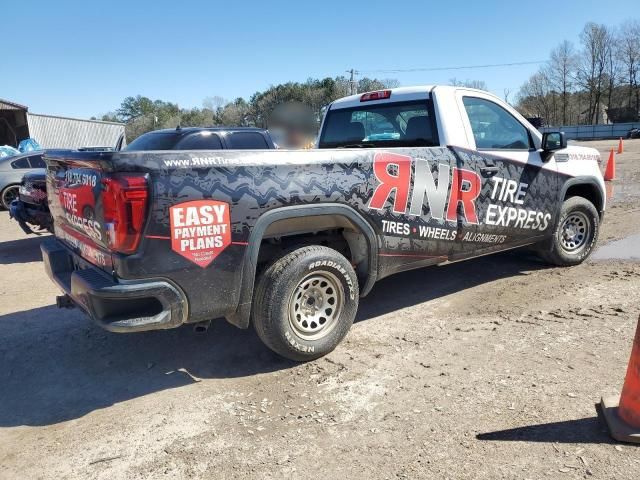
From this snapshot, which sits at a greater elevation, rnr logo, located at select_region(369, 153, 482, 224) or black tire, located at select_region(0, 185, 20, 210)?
rnr logo, located at select_region(369, 153, 482, 224)

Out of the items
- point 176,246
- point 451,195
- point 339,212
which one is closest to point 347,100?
point 451,195

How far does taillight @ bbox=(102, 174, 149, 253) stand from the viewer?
2867 millimetres

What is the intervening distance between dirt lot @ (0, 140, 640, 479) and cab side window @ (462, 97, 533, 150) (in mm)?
1525

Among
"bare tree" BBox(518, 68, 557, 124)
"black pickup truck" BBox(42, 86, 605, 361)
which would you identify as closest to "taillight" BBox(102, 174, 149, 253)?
"black pickup truck" BBox(42, 86, 605, 361)

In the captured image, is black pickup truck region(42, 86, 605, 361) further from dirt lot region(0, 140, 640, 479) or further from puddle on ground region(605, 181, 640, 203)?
puddle on ground region(605, 181, 640, 203)

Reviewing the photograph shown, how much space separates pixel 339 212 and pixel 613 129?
6337cm

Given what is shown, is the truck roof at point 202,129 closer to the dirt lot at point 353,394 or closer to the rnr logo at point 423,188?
the dirt lot at point 353,394

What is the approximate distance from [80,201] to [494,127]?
3844 millimetres

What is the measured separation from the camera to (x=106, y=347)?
Result: 427 centimetres

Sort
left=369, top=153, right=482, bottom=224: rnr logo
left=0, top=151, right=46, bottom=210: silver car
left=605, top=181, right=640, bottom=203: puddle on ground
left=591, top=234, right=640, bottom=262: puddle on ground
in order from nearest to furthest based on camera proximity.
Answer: left=369, top=153, right=482, bottom=224: rnr logo < left=591, top=234, right=640, bottom=262: puddle on ground < left=605, top=181, right=640, bottom=203: puddle on ground < left=0, top=151, right=46, bottom=210: silver car

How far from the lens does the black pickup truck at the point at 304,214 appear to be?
300 centimetres

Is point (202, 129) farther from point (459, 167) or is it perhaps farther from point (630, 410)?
point (630, 410)

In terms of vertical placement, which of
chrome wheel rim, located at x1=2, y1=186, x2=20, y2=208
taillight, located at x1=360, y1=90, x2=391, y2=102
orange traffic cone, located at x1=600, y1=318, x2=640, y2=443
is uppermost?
taillight, located at x1=360, y1=90, x2=391, y2=102

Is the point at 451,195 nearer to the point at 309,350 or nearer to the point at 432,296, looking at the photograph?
the point at 432,296
